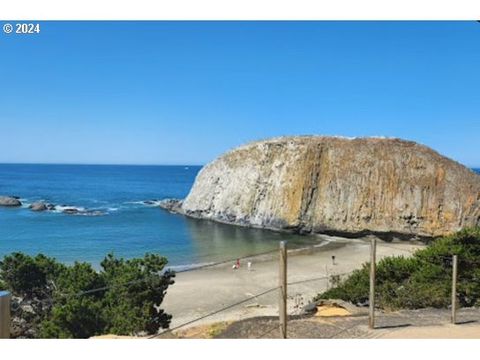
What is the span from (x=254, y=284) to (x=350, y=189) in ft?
56.6

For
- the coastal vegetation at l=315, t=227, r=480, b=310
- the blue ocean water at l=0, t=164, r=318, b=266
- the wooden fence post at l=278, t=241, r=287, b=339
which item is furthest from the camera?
the blue ocean water at l=0, t=164, r=318, b=266

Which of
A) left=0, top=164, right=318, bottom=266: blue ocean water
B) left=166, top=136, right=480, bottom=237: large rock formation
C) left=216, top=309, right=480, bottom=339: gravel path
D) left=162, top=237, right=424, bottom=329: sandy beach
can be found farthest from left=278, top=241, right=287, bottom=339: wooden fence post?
left=166, top=136, right=480, bottom=237: large rock formation

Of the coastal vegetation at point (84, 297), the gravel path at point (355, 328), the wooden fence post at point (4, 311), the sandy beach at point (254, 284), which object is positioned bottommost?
the sandy beach at point (254, 284)

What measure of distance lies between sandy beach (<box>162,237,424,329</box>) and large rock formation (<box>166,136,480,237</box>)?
4147mm

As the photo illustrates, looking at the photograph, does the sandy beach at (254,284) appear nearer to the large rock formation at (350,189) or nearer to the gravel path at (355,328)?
the large rock formation at (350,189)

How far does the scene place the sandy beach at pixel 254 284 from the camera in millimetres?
14836

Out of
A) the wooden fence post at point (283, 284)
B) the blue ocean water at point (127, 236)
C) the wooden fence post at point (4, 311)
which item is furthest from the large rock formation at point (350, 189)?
the wooden fence post at point (4, 311)

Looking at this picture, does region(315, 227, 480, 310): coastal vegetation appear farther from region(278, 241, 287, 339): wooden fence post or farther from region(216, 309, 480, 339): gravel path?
region(278, 241, 287, 339): wooden fence post

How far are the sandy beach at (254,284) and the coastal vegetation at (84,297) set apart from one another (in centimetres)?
366

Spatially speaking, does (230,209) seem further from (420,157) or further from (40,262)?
(40,262)

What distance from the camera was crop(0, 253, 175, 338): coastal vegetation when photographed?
310 inches

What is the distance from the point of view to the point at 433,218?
31.9 metres
